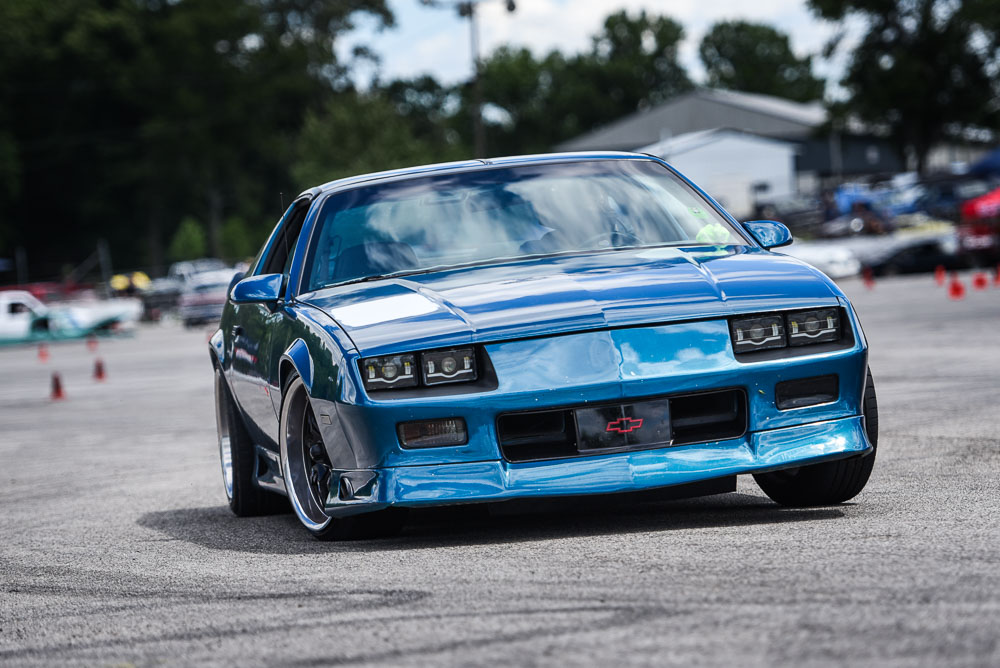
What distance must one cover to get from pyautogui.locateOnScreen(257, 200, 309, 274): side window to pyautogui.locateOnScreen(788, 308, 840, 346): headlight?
8.04 feet

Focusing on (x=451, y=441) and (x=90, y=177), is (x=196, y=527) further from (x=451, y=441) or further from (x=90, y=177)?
(x=90, y=177)

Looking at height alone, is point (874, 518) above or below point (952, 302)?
above

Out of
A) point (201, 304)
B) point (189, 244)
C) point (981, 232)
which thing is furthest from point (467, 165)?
point (189, 244)

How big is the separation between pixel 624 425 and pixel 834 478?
996 mm

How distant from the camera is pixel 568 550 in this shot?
17.0 feet

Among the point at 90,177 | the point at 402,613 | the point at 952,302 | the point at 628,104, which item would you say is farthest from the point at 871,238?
the point at 628,104

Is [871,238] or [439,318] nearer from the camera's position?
[439,318]

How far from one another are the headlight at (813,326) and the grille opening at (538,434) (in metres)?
0.85

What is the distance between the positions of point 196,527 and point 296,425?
3.85 feet

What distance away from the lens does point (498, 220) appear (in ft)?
21.5

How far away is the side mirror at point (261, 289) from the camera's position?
644cm

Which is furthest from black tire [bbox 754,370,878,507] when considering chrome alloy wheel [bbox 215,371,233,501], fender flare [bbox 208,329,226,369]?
fender flare [bbox 208,329,226,369]

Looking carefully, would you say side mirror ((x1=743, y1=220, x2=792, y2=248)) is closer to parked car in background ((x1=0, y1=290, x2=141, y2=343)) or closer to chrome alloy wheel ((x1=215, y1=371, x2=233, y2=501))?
chrome alloy wheel ((x1=215, y1=371, x2=233, y2=501))

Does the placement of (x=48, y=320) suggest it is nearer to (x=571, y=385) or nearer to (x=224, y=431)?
(x=224, y=431)
